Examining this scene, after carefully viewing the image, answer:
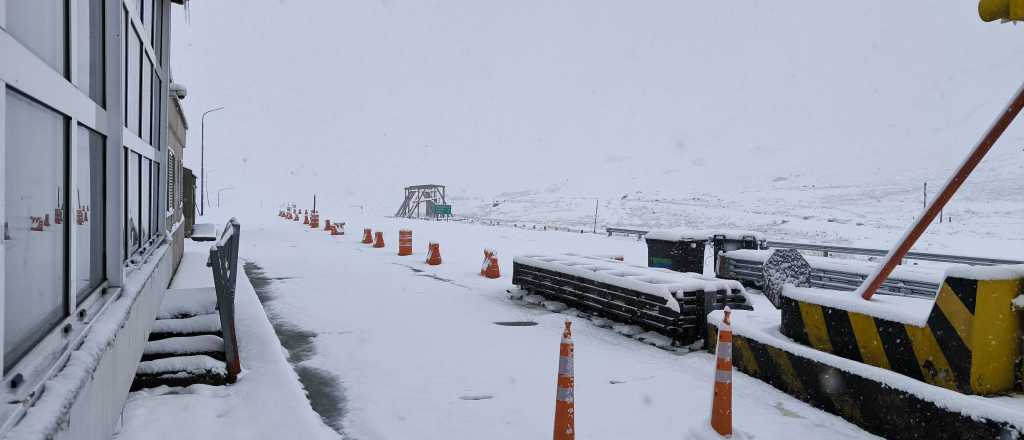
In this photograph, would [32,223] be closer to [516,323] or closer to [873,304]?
[873,304]

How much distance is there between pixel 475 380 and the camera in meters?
6.05

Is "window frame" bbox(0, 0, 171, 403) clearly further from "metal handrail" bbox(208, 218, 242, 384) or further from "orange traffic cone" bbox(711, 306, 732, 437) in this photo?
"orange traffic cone" bbox(711, 306, 732, 437)

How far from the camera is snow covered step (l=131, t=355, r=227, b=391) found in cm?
545

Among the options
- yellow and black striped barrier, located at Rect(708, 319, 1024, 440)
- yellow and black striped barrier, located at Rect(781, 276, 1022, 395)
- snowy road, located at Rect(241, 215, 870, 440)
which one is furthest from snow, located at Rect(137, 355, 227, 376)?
yellow and black striped barrier, located at Rect(781, 276, 1022, 395)

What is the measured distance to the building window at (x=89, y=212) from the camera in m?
3.45

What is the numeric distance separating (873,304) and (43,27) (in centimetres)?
580

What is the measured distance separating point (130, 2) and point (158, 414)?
314cm

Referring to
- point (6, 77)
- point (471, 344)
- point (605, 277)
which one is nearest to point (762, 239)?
point (605, 277)

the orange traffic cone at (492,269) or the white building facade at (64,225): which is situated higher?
the white building facade at (64,225)

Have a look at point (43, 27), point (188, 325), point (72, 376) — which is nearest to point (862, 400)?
point (72, 376)

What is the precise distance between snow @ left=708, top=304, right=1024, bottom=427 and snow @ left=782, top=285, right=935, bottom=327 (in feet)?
1.39

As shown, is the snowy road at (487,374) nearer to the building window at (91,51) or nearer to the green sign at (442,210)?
the building window at (91,51)

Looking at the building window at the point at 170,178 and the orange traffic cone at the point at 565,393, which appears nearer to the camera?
the orange traffic cone at the point at 565,393

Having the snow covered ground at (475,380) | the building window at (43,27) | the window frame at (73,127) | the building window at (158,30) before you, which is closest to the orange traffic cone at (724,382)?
the snow covered ground at (475,380)
